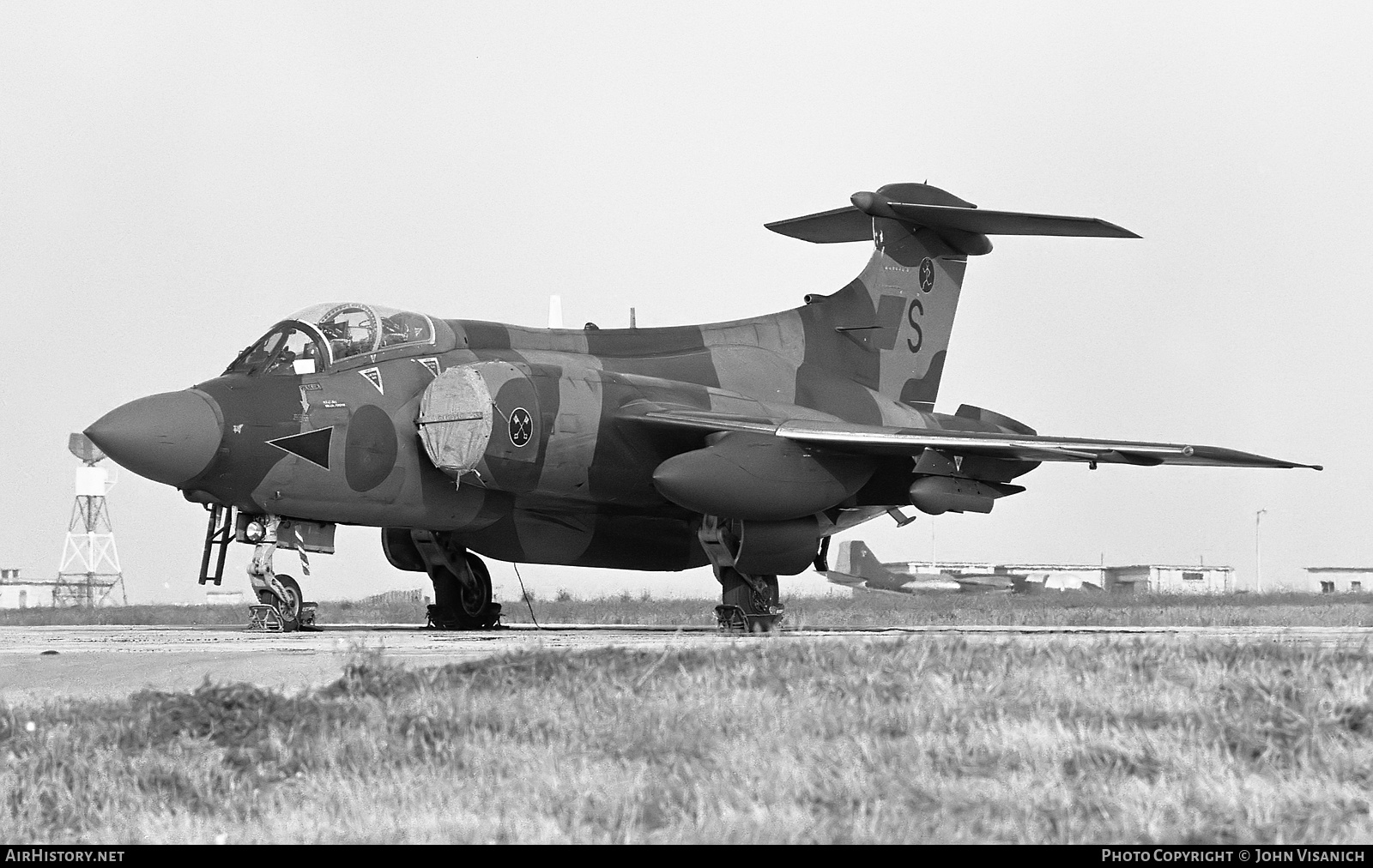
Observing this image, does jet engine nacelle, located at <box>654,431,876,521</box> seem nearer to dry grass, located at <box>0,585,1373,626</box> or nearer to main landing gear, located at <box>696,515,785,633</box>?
main landing gear, located at <box>696,515,785,633</box>

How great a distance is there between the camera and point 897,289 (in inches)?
882

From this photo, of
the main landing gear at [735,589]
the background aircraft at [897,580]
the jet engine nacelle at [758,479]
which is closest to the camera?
the jet engine nacelle at [758,479]

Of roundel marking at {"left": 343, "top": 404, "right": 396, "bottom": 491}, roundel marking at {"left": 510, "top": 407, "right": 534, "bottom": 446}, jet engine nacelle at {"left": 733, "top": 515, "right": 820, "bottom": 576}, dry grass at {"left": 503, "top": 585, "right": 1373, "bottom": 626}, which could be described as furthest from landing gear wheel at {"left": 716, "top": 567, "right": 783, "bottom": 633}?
roundel marking at {"left": 343, "top": 404, "right": 396, "bottom": 491}

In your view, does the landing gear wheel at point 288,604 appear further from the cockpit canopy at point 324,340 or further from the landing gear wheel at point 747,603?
the landing gear wheel at point 747,603

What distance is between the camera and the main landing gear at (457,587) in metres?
18.7

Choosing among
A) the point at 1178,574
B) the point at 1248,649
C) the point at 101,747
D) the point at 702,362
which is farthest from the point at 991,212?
the point at 1178,574

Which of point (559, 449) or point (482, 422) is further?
point (559, 449)

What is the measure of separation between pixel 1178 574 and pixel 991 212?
172 ft

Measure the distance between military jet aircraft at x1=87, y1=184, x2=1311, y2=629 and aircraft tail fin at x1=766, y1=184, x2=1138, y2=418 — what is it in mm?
289

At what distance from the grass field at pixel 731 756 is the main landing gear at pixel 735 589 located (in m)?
9.32

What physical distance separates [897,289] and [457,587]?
7.99m

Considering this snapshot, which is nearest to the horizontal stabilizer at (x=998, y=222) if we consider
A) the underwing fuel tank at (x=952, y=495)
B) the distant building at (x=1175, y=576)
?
the underwing fuel tank at (x=952, y=495)

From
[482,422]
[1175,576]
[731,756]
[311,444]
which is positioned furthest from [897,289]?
[1175,576]

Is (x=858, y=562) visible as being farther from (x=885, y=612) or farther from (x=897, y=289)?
(x=897, y=289)
